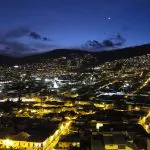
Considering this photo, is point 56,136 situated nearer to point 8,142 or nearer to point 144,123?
point 8,142

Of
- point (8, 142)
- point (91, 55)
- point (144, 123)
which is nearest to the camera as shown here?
point (8, 142)

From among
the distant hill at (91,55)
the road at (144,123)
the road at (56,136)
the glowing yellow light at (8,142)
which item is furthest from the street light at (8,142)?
the distant hill at (91,55)

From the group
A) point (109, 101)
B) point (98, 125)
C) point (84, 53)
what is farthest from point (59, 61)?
point (98, 125)

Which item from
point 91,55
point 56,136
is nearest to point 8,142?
point 56,136

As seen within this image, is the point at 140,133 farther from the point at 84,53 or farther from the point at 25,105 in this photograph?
the point at 84,53

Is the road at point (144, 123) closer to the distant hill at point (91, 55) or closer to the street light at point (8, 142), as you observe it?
the street light at point (8, 142)

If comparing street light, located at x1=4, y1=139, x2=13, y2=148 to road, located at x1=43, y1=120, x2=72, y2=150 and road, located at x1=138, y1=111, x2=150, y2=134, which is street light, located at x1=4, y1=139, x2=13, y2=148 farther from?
road, located at x1=138, y1=111, x2=150, y2=134

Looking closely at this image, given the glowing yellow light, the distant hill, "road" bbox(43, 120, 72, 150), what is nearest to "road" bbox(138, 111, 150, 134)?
"road" bbox(43, 120, 72, 150)

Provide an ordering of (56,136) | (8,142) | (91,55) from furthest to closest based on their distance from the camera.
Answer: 1. (91,55)
2. (56,136)
3. (8,142)

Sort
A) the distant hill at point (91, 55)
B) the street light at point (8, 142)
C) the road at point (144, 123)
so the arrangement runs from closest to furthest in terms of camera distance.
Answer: the street light at point (8, 142) → the road at point (144, 123) → the distant hill at point (91, 55)
